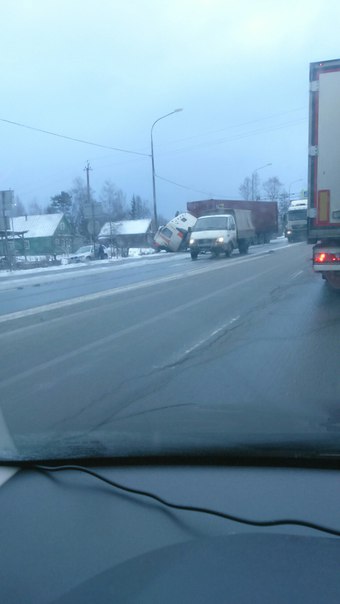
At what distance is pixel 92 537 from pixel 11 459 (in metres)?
1.03

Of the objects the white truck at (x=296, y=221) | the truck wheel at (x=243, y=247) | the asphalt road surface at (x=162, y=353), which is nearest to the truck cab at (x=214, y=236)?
the truck wheel at (x=243, y=247)

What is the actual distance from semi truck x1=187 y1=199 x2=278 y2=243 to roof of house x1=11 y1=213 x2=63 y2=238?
31744 millimetres

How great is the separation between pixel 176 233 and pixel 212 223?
44.9 feet

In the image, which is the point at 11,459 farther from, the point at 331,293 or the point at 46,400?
the point at 331,293

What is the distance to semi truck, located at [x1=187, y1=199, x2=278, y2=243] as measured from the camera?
162 feet

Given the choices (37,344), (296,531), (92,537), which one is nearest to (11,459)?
(92,537)

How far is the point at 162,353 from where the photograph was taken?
28.5 feet

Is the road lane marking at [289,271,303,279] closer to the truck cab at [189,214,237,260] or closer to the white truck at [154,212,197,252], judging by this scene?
the truck cab at [189,214,237,260]

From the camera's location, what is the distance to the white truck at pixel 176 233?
49.1 metres

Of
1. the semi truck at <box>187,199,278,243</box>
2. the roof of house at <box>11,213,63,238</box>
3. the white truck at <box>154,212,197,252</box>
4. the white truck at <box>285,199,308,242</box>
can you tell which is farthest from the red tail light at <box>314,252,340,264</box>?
the roof of house at <box>11,213,63,238</box>

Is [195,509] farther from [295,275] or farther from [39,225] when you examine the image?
[39,225]

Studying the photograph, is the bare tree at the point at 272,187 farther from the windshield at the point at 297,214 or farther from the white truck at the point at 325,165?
the white truck at the point at 325,165

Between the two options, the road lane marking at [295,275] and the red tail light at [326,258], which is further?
the road lane marking at [295,275]

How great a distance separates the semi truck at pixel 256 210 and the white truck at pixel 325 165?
A: 111 ft
